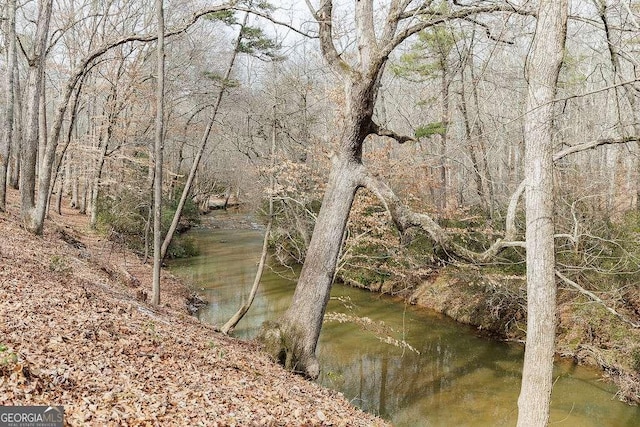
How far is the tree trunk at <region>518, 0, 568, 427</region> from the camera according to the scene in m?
4.63

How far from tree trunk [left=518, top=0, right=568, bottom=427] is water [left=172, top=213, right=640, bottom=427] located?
4.13 metres

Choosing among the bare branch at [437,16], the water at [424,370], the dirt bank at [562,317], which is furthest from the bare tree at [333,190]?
the dirt bank at [562,317]

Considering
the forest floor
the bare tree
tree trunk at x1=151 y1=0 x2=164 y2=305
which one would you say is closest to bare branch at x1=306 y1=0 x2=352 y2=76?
the bare tree

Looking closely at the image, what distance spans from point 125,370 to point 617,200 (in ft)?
45.1

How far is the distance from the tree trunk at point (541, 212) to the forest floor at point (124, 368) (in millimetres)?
2007

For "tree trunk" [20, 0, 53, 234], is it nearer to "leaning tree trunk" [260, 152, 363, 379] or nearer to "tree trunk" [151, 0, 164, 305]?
"tree trunk" [151, 0, 164, 305]

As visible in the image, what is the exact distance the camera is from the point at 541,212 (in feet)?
15.7

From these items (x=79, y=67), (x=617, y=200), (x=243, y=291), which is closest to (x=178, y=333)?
(x=79, y=67)

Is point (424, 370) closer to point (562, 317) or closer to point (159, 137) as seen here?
point (562, 317)

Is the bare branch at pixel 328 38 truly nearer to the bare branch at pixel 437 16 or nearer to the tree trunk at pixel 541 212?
the bare branch at pixel 437 16

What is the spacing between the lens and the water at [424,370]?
866 centimetres

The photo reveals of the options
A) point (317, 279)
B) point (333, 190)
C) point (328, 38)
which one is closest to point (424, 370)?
point (317, 279)

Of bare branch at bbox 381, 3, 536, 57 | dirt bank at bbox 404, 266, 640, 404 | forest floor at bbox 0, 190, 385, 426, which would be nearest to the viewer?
forest floor at bbox 0, 190, 385, 426

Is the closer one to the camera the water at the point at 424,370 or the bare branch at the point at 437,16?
the bare branch at the point at 437,16
